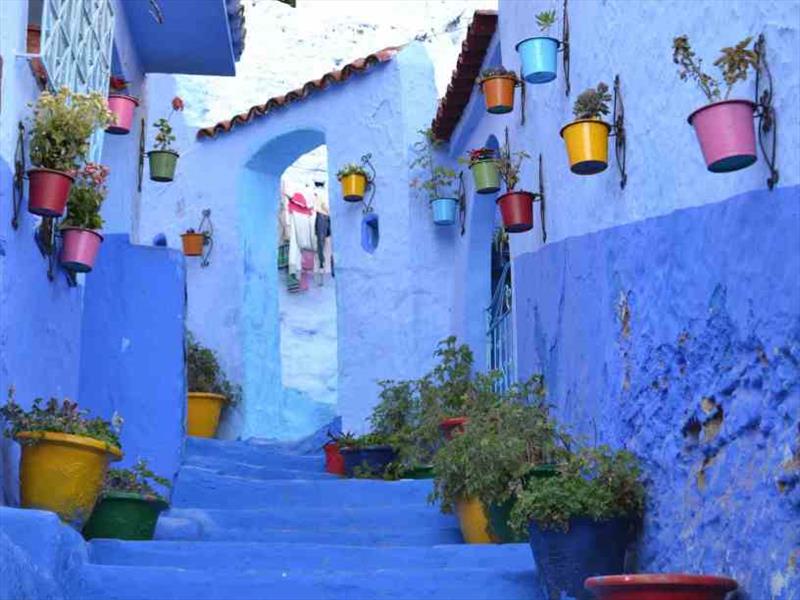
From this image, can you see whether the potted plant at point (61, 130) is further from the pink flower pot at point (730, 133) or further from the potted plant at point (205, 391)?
the potted plant at point (205, 391)

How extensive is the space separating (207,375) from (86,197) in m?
5.75

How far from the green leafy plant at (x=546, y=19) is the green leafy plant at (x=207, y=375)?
18.6 ft

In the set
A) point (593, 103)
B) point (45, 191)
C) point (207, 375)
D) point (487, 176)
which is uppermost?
point (487, 176)

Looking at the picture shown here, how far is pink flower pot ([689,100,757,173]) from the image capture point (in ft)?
14.2

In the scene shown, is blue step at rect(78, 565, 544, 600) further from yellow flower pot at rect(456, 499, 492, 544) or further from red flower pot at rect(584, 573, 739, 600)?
red flower pot at rect(584, 573, 739, 600)

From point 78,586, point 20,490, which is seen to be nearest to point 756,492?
point 78,586

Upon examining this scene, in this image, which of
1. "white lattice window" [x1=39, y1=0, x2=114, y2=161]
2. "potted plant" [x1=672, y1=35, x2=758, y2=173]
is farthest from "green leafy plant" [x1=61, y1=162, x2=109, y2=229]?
"potted plant" [x1=672, y1=35, x2=758, y2=173]

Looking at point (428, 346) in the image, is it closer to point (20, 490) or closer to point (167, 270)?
point (167, 270)

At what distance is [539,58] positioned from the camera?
7012 mm

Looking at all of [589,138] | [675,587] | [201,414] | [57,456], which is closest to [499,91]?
[589,138]

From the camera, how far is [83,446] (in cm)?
598

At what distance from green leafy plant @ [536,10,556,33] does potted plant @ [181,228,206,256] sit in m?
6.20

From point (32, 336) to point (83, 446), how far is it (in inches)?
26.1

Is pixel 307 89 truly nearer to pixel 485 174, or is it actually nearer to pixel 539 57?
→ pixel 485 174
